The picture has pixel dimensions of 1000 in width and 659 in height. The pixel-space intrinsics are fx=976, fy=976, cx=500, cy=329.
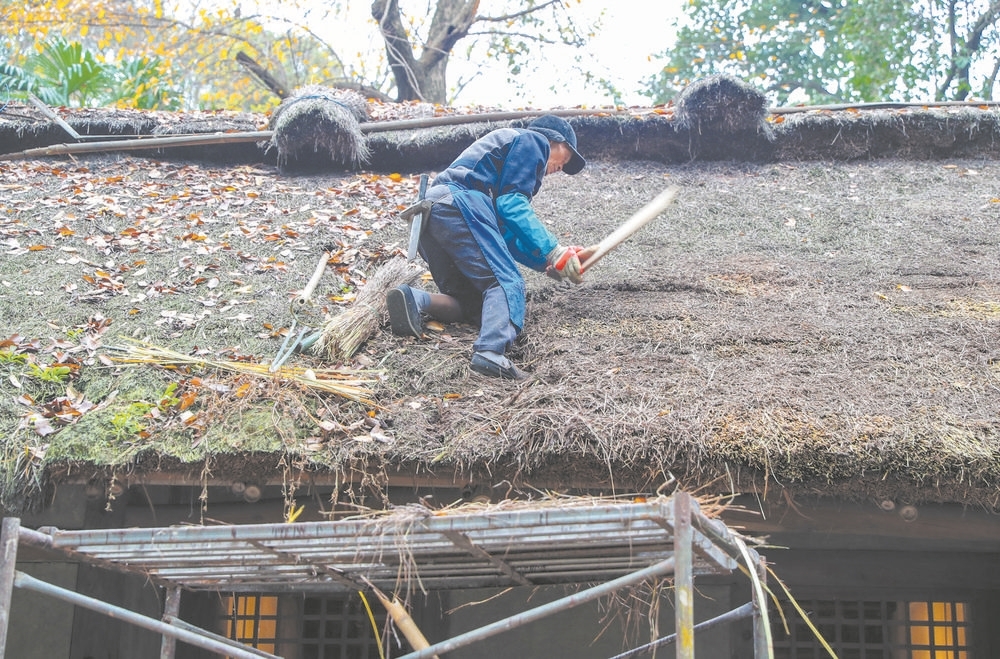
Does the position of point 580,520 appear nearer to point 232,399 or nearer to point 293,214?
point 232,399

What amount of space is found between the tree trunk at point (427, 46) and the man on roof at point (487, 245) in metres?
9.49

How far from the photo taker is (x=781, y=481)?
3.51 m

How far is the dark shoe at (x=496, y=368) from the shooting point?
409 centimetres

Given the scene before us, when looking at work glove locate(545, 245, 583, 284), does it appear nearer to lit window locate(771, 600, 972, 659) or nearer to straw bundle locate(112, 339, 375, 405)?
straw bundle locate(112, 339, 375, 405)

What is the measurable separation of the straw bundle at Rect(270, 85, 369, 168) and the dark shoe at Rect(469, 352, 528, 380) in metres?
3.64

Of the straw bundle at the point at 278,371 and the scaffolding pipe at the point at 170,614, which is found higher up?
the straw bundle at the point at 278,371

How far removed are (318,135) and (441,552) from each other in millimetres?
4761

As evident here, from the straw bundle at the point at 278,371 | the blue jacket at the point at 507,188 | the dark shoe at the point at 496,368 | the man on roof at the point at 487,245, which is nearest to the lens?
the straw bundle at the point at 278,371

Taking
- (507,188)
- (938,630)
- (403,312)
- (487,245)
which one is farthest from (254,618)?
(938,630)

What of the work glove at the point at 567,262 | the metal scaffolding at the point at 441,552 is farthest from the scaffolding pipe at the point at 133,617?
the work glove at the point at 567,262

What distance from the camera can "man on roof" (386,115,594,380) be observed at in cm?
443

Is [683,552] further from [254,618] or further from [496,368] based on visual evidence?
[254,618]

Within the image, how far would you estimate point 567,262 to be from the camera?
4.55 m

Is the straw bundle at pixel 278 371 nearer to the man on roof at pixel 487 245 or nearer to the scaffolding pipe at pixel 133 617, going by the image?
the man on roof at pixel 487 245
